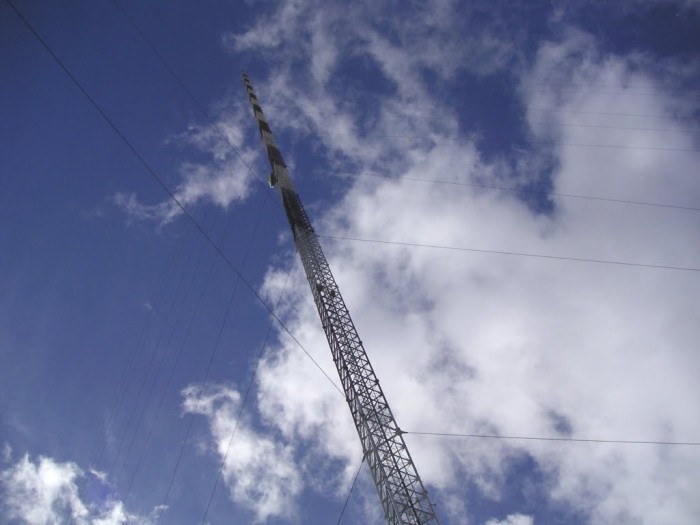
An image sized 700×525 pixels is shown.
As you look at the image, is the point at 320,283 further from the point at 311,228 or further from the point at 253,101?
the point at 253,101

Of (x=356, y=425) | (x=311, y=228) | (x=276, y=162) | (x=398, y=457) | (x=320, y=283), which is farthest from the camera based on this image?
(x=276, y=162)

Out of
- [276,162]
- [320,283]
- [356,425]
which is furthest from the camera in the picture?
[276,162]

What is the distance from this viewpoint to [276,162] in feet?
140

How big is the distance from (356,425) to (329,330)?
6.61 m

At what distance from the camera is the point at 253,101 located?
2018 inches

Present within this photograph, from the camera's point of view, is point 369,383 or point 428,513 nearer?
point 428,513

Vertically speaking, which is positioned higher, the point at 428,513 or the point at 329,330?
the point at 329,330

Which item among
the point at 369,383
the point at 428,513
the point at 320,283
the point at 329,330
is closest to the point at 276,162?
the point at 320,283

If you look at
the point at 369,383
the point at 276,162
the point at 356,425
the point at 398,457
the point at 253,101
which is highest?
the point at 253,101

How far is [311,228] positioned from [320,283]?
20.7 ft

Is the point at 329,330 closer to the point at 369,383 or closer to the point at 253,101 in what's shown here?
the point at 369,383

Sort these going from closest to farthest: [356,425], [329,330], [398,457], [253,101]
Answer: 1. [398,457]
2. [356,425]
3. [329,330]
4. [253,101]

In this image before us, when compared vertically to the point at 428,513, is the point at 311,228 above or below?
above

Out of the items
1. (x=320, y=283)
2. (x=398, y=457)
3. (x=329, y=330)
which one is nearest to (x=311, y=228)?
(x=320, y=283)
